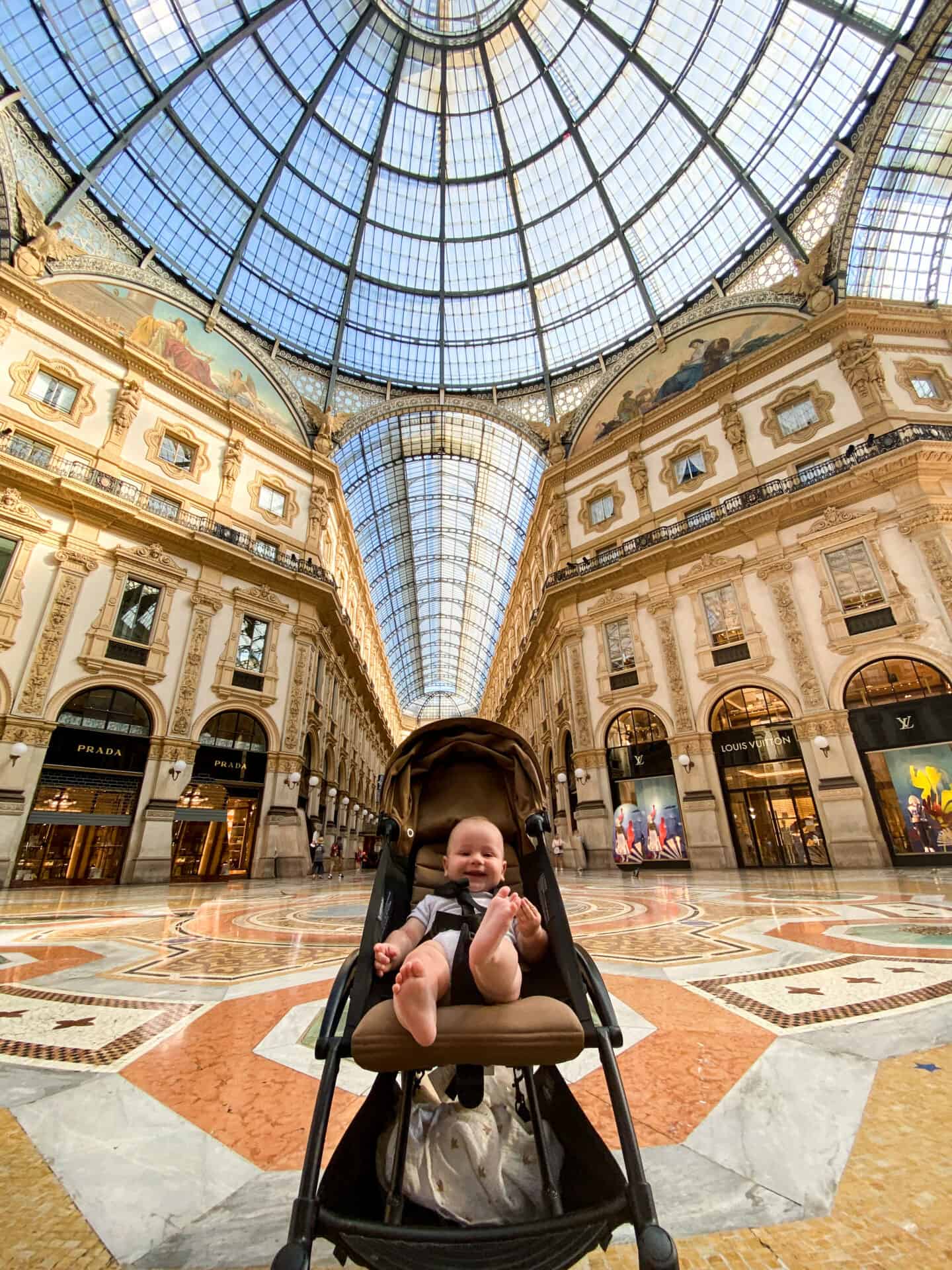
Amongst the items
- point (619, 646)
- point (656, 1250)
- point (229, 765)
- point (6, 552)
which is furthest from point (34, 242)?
point (656, 1250)

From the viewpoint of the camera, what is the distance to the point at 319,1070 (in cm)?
247

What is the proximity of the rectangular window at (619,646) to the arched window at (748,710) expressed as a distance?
Answer: 3.59 m

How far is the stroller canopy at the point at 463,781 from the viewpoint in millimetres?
2314

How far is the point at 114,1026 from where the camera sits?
3.06 m

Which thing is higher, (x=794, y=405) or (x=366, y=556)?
(x=366, y=556)

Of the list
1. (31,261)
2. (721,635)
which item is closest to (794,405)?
(721,635)

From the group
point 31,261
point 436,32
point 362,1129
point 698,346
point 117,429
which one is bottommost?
point 362,1129

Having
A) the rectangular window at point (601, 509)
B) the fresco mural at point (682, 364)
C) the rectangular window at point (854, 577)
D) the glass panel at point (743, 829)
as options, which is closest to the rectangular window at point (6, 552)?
the rectangular window at point (601, 509)

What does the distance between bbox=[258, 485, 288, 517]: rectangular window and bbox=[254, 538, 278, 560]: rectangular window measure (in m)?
1.44

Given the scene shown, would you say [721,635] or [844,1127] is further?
[721,635]

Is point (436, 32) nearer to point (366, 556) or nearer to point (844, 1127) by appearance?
point (366, 556)

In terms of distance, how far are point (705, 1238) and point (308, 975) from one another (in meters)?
3.67

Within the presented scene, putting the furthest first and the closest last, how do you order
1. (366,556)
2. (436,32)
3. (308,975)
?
(366,556) < (436,32) < (308,975)

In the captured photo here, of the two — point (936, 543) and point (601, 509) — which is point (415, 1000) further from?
point (601, 509)
